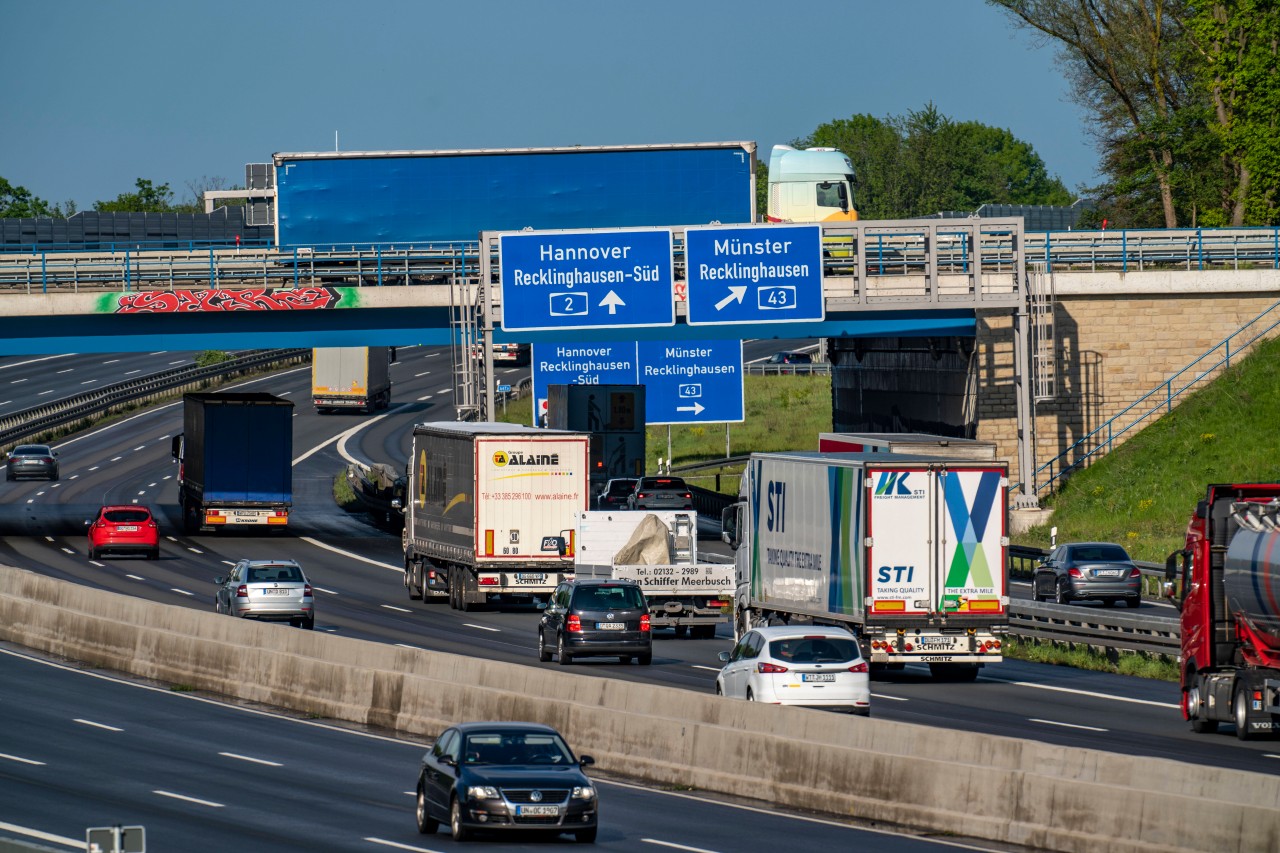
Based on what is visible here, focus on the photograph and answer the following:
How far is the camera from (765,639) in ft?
85.6

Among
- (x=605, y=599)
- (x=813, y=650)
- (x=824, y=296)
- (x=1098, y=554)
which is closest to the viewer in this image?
(x=813, y=650)

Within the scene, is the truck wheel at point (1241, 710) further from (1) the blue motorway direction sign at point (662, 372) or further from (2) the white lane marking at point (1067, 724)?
(1) the blue motorway direction sign at point (662, 372)

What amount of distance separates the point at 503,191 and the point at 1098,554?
23.6m

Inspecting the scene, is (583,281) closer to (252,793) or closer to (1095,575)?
(1095,575)

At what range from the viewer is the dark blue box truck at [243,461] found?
6072 cm

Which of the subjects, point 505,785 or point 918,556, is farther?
point 918,556

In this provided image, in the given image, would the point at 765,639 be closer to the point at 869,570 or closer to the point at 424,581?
the point at 869,570

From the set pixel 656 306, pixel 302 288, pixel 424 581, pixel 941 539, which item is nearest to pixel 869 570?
pixel 941 539

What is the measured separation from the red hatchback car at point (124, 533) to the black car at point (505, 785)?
1482 inches

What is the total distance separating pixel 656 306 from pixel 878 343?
1697 centimetres

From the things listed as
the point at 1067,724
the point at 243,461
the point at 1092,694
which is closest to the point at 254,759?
the point at 1067,724

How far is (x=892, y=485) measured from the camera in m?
31.0

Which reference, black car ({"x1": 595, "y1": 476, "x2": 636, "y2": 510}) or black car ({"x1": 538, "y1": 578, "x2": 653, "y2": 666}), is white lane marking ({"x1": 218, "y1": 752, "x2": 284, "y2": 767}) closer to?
black car ({"x1": 538, "y1": 578, "x2": 653, "y2": 666})

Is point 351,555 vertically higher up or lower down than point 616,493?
lower down
